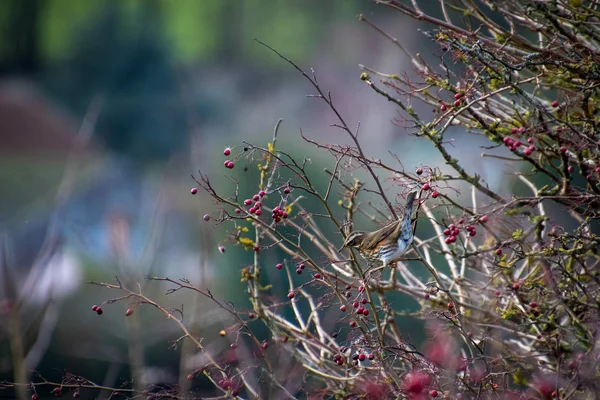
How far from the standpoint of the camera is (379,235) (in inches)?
93.1

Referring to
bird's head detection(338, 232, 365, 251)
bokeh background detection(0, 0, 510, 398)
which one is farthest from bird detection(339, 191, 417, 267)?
bokeh background detection(0, 0, 510, 398)

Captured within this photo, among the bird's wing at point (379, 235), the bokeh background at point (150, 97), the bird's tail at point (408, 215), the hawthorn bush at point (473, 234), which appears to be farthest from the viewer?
the bokeh background at point (150, 97)

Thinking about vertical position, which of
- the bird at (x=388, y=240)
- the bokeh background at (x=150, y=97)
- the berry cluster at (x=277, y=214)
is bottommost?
the bird at (x=388, y=240)

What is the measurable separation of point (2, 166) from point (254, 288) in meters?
4.38

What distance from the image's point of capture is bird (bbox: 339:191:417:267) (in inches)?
87.9

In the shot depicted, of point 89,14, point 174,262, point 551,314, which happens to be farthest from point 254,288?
point 89,14

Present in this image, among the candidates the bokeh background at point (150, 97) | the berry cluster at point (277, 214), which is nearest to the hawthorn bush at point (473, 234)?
the berry cluster at point (277, 214)

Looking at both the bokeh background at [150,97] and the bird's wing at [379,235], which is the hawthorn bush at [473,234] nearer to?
the bird's wing at [379,235]

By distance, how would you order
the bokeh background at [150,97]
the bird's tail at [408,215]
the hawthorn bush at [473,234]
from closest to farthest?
1. the hawthorn bush at [473,234]
2. the bird's tail at [408,215]
3. the bokeh background at [150,97]

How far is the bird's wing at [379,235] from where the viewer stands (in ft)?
7.52

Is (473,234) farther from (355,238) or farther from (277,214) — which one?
(277,214)

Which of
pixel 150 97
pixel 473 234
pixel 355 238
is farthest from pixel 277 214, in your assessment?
pixel 150 97

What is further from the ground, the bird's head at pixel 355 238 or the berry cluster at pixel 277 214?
the berry cluster at pixel 277 214

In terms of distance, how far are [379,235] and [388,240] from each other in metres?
0.05
